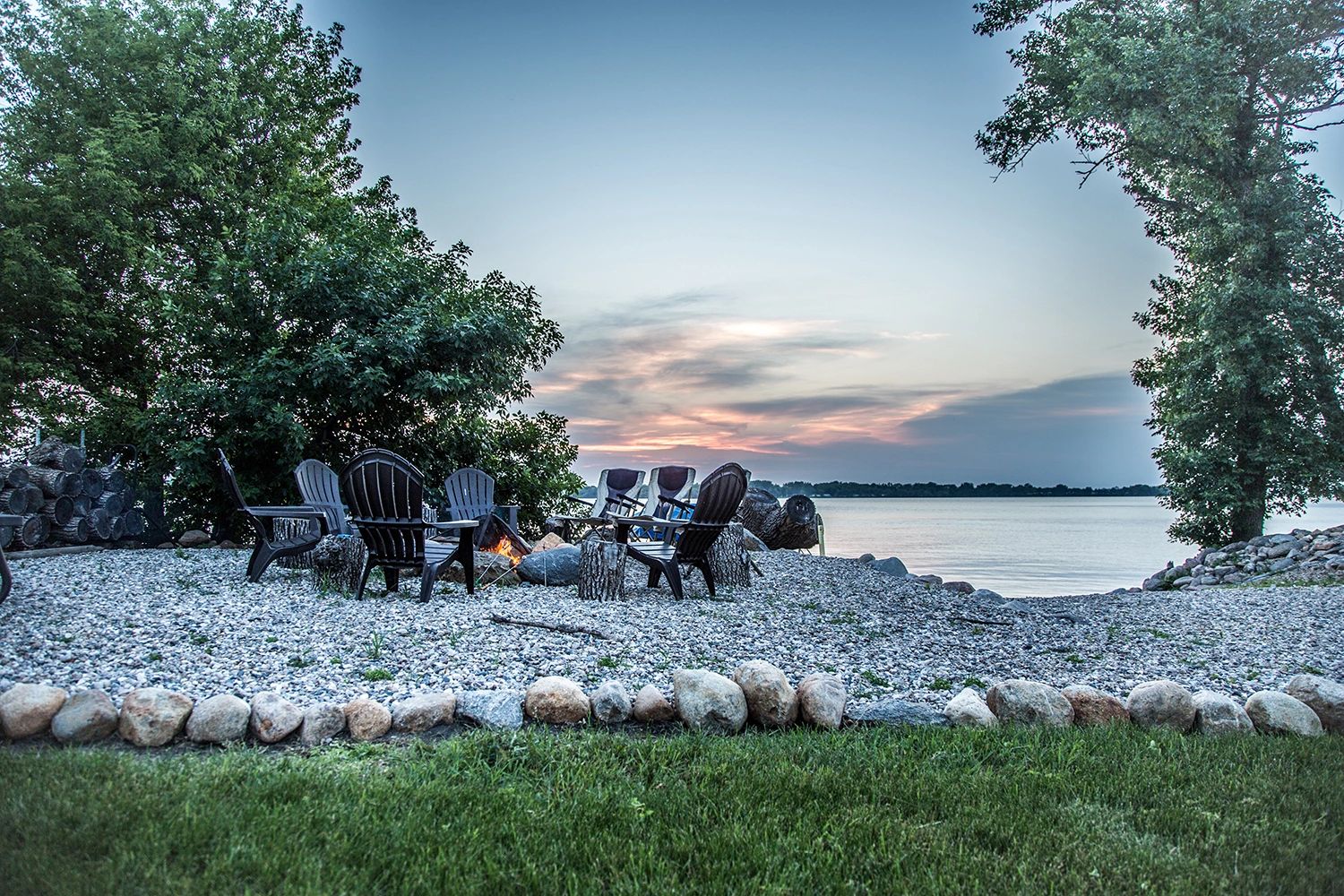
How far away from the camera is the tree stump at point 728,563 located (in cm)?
711

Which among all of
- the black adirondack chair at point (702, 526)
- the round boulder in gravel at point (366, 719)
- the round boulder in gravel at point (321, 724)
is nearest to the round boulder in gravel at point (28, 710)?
the round boulder in gravel at point (321, 724)

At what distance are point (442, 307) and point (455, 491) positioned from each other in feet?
9.63

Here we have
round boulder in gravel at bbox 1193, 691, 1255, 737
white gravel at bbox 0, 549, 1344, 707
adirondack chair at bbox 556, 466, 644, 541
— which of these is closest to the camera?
round boulder in gravel at bbox 1193, 691, 1255, 737

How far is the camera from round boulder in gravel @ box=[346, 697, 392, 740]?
2.85 metres

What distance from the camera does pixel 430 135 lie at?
10586mm

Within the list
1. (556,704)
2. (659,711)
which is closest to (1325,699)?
(659,711)

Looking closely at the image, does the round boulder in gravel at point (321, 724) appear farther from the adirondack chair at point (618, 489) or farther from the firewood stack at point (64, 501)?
the firewood stack at point (64, 501)

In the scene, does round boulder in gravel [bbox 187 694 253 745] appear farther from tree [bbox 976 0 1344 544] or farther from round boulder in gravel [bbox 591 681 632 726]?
tree [bbox 976 0 1344 544]

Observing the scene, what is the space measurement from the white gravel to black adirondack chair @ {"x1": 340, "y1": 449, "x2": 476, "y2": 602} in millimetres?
284

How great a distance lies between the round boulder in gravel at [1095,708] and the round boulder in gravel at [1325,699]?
0.78 m

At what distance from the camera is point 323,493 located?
7.70 meters

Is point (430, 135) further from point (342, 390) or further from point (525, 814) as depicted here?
point (525, 814)

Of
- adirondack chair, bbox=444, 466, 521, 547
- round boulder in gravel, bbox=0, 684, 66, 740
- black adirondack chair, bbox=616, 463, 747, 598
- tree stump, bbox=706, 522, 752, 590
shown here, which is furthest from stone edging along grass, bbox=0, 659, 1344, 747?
adirondack chair, bbox=444, 466, 521, 547

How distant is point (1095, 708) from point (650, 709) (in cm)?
188
